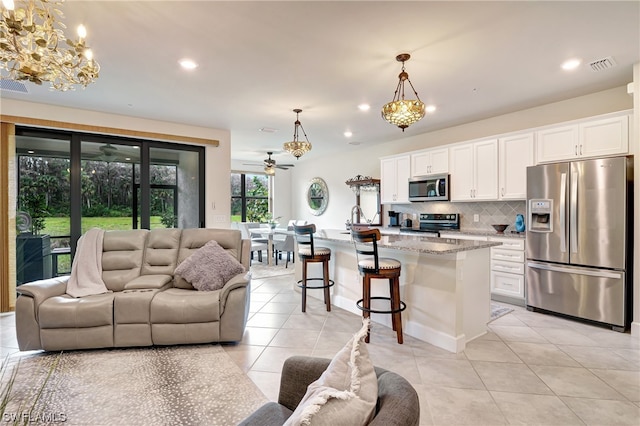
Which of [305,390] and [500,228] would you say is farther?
[500,228]

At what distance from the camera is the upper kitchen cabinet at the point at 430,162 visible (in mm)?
5257

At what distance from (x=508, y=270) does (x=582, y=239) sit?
932 millimetres

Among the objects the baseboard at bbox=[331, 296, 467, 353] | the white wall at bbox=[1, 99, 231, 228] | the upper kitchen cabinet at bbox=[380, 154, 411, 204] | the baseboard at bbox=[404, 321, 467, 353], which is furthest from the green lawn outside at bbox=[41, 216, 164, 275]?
the upper kitchen cabinet at bbox=[380, 154, 411, 204]

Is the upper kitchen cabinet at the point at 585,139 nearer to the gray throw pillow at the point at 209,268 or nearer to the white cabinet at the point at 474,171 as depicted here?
the white cabinet at the point at 474,171

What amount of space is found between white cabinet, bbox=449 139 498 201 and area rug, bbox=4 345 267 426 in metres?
4.10

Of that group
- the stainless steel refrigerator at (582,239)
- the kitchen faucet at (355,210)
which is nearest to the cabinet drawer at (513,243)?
the stainless steel refrigerator at (582,239)

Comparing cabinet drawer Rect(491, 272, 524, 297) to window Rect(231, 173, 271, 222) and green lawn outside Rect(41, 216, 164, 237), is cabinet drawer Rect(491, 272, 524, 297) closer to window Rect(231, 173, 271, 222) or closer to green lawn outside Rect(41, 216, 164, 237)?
green lawn outside Rect(41, 216, 164, 237)

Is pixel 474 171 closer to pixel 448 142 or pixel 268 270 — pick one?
pixel 448 142

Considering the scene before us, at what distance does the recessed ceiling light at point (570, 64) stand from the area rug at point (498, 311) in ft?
9.00

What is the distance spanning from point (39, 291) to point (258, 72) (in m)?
2.86

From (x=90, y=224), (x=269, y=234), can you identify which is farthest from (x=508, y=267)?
(x=90, y=224)

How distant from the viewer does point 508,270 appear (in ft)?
13.8

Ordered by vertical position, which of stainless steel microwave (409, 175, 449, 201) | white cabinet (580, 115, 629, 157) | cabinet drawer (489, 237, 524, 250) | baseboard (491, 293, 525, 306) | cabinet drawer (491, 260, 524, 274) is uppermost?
white cabinet (580, 115, 629, 157)

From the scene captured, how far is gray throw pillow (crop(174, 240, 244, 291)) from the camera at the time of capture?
319cm
